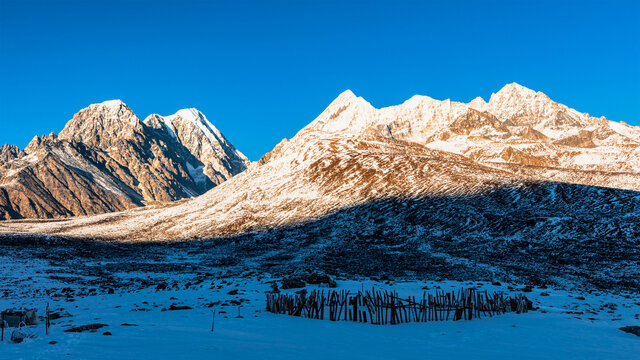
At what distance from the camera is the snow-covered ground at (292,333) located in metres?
13.8

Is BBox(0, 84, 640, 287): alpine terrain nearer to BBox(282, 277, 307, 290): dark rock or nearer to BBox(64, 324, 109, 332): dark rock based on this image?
BBox(282, 277, 307, 290): dark rock

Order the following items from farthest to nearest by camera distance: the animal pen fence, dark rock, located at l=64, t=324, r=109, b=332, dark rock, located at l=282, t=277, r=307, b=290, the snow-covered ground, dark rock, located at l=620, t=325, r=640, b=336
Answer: dark rock, located at l=282, t=277, r=307, b=290 → the animal pen fence → dark rock, located at l=620, t=325, r=640, b=336 → dark rock, located at l=64, t=324, r=109, b=332 → the snow-covered ground

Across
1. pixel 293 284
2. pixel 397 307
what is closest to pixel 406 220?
pixel 293 284

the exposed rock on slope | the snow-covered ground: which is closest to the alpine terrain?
the exposed rock on slope

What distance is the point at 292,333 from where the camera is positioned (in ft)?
56.2

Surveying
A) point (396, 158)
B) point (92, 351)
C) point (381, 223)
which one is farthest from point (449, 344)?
point (396, 158)

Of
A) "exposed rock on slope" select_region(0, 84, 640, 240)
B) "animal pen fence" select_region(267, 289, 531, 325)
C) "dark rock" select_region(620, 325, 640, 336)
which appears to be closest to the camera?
"dark rock" select_region(620, 325, 640, 336)

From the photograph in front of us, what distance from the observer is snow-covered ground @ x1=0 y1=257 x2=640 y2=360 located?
13.8 metres

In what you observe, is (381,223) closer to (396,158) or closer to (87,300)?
(396,158)

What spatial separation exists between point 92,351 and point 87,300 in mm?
13492

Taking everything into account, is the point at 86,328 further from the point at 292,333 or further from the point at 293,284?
the point at 293,284

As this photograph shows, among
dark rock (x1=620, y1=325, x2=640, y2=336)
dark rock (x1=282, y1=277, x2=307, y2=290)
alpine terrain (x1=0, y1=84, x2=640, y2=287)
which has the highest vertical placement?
alpine terrain (x1=0, y1=84, x2=640, y2=287)

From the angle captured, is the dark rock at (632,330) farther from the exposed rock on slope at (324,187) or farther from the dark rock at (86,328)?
the exposed rock on slope at (324,187)

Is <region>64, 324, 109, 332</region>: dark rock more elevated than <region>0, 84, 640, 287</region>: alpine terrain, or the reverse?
<region>0, 84, 640, 287</region>: alpine terrain
